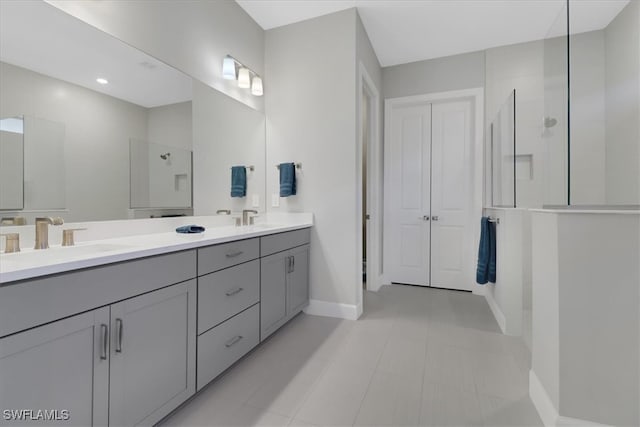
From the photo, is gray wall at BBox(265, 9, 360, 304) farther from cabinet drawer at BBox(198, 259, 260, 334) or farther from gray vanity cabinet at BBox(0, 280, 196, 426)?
gray vanity cabinet at BBox(0, 280, 196, 426)

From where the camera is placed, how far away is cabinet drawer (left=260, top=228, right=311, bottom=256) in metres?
2.04

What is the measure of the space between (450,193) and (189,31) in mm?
3063

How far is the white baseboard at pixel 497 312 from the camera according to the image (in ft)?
7.59

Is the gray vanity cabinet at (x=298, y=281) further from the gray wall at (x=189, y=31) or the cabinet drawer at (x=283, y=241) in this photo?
the gray wall at (x=189, y=31)

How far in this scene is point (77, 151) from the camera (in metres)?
1.45

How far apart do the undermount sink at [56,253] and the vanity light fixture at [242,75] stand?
1.70 meters

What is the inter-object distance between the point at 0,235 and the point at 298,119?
2.19 m

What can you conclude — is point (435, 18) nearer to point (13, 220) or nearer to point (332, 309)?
point (332, 309)

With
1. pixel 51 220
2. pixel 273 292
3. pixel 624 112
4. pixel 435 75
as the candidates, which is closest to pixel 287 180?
pixel 273 292

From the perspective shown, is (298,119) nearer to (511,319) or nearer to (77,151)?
(77,151)

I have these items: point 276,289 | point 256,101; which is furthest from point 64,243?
point 256,101

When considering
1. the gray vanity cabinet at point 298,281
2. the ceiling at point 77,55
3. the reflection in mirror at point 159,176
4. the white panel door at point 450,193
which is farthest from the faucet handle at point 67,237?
the white panel door at point 450,193

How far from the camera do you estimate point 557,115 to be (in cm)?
142

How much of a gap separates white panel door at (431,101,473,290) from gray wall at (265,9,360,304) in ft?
4.66
